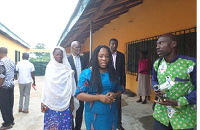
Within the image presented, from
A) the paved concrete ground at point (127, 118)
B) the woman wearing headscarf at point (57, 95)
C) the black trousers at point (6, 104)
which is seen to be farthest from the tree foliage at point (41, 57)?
the woman wearing headscarf at point (57, 95)

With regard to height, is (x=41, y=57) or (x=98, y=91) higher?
(x=41, y=57)

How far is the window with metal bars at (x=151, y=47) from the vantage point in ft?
11.1

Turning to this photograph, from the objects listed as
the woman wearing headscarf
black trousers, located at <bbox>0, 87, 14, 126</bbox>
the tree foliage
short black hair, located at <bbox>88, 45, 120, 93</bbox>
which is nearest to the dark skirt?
the woman wearing headscarf

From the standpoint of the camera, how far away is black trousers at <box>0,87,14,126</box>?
3.03m

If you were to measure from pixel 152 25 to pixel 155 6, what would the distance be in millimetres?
565

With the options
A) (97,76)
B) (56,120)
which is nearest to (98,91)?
(97,76)

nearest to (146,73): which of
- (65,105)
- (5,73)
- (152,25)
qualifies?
(152,25)

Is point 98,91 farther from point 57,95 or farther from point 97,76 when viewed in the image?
point 57,95

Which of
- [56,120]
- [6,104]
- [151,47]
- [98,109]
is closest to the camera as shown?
[98,109]

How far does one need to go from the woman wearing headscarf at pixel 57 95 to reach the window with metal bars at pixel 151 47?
2797 mm

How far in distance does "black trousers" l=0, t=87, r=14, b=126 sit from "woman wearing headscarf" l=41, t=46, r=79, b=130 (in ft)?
4.50

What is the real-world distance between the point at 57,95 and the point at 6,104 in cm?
164

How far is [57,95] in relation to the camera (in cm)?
219

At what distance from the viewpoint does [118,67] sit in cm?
284
